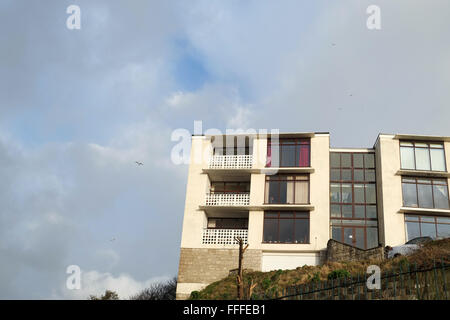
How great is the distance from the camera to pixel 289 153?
38688 millimetres

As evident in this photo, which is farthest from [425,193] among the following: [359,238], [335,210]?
[335,210]

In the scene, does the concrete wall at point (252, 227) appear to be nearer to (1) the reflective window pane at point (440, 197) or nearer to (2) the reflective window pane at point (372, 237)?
(2) the reflective window pane at point (372, 237)

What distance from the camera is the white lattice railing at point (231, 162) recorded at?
1519 inches

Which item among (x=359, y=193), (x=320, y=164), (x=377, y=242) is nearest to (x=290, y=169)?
(x=320, y=164)

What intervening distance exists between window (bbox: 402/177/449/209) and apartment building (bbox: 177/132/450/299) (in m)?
0.07

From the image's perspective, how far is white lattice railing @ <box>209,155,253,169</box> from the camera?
127 ft

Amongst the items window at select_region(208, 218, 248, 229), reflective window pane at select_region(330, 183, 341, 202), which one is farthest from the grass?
reflective window pane at select_region(330, 183, 341, 202)

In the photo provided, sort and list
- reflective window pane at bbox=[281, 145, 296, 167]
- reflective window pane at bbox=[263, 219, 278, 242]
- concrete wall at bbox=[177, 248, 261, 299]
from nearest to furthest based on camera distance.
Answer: concrete wall at bbox=[177, 248, 261, 299] → reflective window pane at bbox=[263, 219, 278, 242] → reflective window pane at bbox=[281, 145, 296, 167]

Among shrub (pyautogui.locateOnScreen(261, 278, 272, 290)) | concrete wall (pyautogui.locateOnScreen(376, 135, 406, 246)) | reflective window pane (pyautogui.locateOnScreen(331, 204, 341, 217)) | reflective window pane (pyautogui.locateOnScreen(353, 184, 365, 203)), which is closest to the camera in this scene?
shrub (pyautogui.locateOnScreen(261, 278, 272, 290))

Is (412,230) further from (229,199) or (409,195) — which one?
(229,199)

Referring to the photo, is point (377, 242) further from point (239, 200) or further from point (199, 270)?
point (199, 270)

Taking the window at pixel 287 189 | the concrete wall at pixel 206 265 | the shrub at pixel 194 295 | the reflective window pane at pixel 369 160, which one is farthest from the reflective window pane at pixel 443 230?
the shrub at pixel 194 295

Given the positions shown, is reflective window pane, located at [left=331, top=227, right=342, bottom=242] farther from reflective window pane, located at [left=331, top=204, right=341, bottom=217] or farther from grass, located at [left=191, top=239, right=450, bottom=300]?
grass, located at [left=191, top=239, right=450, bottom=300]

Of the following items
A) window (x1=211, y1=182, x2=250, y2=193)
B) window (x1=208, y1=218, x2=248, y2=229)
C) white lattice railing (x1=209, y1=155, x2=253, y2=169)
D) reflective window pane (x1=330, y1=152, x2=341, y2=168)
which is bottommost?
window (x1=208, y1=218, x2=248, y2=229)
